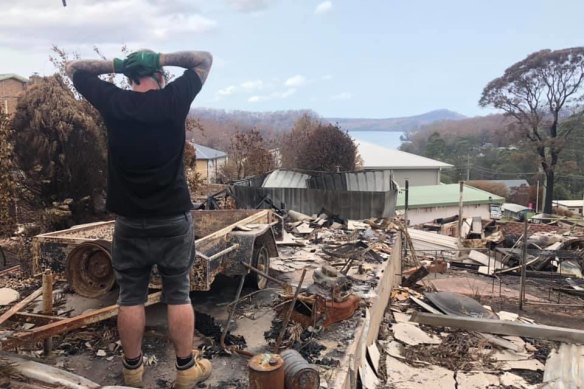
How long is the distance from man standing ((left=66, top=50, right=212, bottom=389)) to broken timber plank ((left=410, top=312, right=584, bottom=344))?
4.67m

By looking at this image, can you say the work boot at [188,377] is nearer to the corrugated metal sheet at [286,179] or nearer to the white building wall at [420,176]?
the corrugated metal sheet at [286,179]

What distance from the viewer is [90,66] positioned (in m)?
2.91

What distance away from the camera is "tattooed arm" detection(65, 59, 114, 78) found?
9.53 feet

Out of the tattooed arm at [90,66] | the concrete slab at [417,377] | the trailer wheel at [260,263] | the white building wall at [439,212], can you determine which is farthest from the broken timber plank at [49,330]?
the white building wall at [439,212]

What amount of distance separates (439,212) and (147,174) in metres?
28.7

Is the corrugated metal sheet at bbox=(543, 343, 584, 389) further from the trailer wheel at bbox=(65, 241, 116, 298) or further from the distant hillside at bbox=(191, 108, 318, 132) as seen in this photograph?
the distant hillside at bbox=(191, 108, 318, 132)

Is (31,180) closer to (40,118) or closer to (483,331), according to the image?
(40,118)

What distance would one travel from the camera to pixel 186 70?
291 cm

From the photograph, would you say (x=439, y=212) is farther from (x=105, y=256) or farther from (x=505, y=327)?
(x=105, y=256)

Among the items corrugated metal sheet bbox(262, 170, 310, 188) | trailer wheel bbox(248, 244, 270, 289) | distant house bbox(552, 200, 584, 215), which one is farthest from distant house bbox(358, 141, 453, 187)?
trailer wheel bbox(248, 244, 270, 289)

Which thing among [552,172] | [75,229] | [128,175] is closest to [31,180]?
[75,229]

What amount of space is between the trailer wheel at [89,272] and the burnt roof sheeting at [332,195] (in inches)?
325

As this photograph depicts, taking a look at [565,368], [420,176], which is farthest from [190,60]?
[420,176]

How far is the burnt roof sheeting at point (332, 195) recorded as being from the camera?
1225cm
